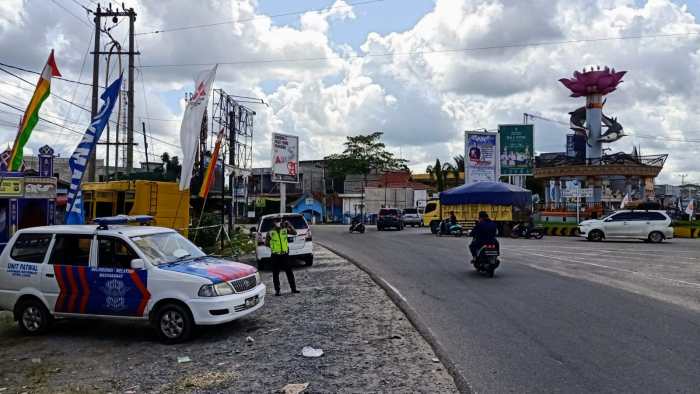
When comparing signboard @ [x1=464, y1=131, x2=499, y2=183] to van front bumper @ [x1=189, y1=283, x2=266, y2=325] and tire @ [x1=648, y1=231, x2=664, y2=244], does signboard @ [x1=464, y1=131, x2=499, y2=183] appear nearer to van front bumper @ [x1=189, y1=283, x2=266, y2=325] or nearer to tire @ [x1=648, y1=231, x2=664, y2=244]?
tire @ [x1=648, y1=231, x2=664, y2=244]

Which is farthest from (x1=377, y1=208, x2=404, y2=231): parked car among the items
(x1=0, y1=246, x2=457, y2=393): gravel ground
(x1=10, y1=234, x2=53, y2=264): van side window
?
(x1=10, y1=234, x2=53, y2=264): van side window

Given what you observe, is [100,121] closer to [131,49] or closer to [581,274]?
[581,274]

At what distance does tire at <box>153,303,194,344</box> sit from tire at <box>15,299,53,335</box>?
2081mm

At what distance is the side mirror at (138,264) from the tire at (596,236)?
85.8 feet

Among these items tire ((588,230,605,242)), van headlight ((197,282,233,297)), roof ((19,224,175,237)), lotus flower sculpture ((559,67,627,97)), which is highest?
lotus flower sculpture ((559,67,627,97))

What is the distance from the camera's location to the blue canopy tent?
33.0m

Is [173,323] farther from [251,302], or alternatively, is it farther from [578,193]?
[578,193]

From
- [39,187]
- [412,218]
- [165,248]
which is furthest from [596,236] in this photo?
[165,248]

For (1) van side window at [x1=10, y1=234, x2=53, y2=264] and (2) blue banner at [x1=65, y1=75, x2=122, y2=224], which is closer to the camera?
(1) van side window at [x1=10, y1=234, x2=53, y2=264]

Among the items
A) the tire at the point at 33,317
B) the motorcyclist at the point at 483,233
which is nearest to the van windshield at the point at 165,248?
the tire at the point at 33,317

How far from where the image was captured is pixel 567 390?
586 cm

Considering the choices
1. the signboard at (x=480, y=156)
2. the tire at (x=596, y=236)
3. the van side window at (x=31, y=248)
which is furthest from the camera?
the signboard at (x=480, y=156)

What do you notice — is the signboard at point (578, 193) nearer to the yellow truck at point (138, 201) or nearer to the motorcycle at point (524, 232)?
the motorcycle at point (524, 232)

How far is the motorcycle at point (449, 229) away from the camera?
34.9m
